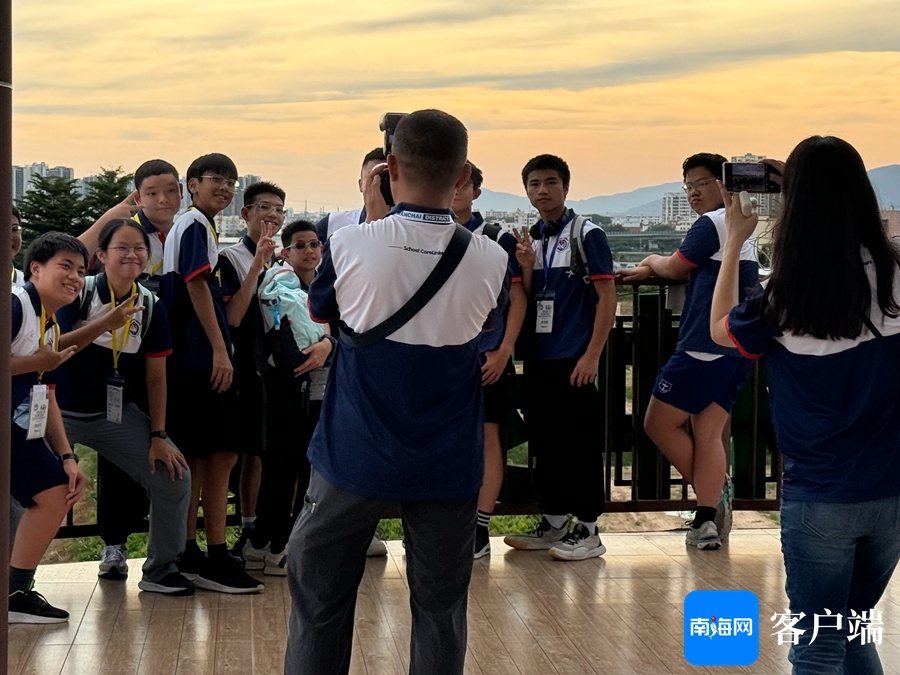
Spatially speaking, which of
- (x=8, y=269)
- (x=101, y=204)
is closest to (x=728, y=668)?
→ (x=8, y=269)

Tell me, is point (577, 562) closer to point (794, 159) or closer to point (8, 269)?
point (794, 159)

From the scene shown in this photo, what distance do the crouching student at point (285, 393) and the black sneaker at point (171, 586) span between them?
14.2 inches

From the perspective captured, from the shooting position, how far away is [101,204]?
845 inches

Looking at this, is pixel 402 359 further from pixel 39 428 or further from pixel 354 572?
pixel 39 428

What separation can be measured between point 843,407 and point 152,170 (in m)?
2.84

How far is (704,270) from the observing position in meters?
4.77

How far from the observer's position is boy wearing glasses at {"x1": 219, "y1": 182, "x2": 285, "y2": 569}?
4.42 m

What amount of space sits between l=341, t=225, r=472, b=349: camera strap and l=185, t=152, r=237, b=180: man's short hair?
78.4 inches

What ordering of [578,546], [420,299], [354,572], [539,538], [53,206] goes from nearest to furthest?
[420,299], [354,572], [578,546], [539,538], [53,206]

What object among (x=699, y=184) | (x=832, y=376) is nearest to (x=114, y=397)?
(x=699, y=184)

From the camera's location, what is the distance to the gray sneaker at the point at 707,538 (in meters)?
4.97

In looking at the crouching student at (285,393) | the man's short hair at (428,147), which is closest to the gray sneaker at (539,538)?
the crouching student at (285,393)

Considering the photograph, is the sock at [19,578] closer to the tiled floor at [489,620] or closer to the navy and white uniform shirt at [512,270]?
the tiled floor at [489,620]

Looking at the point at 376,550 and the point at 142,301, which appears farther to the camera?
the point at 376,550
